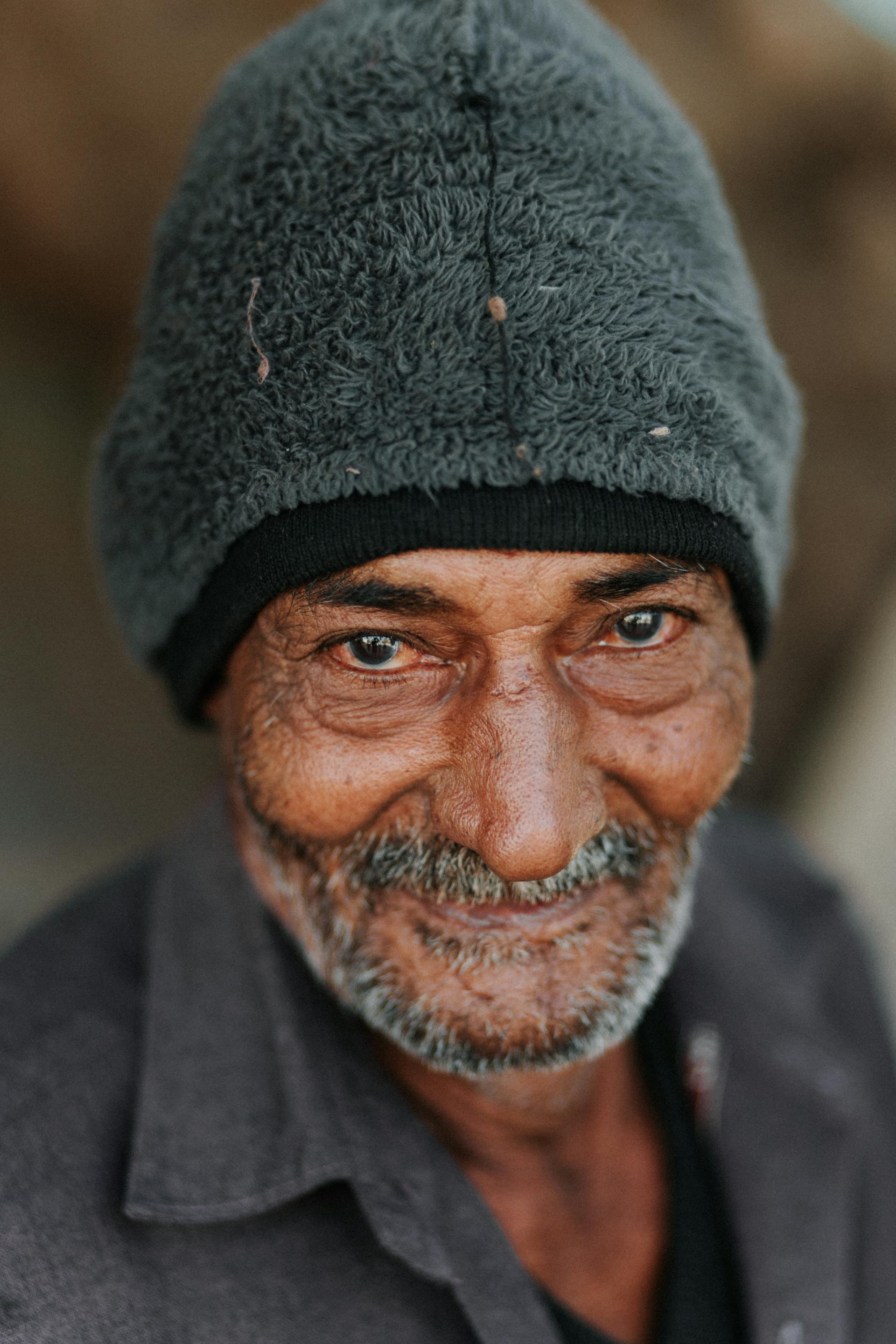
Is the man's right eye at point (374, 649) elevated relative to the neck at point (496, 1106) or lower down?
elevated

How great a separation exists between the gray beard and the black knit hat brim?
15.5 inches

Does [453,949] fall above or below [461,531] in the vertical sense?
below

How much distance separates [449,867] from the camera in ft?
5.15

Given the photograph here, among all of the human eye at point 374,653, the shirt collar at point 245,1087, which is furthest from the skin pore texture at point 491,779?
the shirt collar at point 245,1087

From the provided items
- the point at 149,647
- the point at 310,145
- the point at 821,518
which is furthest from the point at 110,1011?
the point at 821,518

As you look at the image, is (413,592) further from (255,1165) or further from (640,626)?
(255,1165)

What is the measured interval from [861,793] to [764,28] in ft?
6.79

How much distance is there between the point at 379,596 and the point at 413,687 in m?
0.15

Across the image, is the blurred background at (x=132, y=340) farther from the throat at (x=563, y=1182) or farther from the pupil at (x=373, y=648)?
the pupil at (x=373, y=648)

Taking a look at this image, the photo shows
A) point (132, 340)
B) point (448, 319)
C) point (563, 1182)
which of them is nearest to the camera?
point (448, 319)

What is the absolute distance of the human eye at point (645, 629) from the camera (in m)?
1.62

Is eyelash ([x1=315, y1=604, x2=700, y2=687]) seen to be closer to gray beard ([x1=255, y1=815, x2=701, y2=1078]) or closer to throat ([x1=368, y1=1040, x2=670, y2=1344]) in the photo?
gray beard ([x1=255, y1=815, x2=701, y2=1078])

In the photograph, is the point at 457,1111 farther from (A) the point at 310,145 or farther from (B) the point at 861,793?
(B) the point at 861,793

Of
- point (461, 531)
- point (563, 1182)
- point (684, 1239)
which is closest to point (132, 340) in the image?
point (461, 531)
